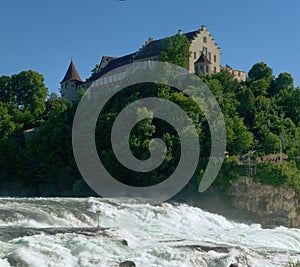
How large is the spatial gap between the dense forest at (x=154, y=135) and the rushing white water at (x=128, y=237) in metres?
8.47

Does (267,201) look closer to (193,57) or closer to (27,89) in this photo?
(193,57)

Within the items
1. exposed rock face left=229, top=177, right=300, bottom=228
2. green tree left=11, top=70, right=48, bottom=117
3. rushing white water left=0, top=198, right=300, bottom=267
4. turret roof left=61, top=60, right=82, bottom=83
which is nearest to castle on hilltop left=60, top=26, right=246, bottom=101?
turret roof left=61, top=60, right=82, bottom=83

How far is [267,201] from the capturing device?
40.4 metres

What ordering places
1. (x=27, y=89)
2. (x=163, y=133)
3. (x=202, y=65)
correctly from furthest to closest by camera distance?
(x=27, y=89) < (x=202, y=65) < (x=163, y=133)

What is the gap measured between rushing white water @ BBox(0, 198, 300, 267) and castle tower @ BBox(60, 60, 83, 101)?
45.6 m

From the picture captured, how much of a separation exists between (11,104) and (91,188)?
29223 millimetres

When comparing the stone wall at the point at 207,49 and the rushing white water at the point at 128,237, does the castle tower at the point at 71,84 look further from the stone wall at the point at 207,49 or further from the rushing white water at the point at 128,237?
the rushing white water at the point at 128,237

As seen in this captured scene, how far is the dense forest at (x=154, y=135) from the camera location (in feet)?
149

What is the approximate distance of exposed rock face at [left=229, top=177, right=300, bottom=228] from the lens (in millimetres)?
40062

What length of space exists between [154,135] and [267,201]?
11457 millimetres

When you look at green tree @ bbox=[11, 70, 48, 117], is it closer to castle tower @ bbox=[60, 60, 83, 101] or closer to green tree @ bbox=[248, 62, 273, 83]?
castle tower @ bbox=[60, 60, 83, 101]

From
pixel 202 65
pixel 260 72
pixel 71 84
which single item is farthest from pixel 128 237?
pixel 71 84

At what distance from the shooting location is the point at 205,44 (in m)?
69.3

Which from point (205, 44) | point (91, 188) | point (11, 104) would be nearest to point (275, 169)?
point (91, 188)
